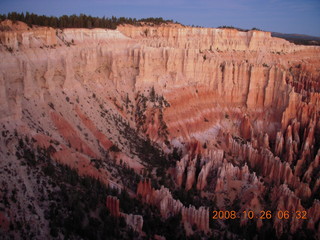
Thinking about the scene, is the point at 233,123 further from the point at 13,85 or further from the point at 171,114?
the point at 13,85

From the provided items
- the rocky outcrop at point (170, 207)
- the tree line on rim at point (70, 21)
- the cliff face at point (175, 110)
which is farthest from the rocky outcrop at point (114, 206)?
the tree line on rim at point (70, 21)

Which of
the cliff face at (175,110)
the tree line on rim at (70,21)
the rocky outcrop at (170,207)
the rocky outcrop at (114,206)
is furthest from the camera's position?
the tree line on rim at (70,21)

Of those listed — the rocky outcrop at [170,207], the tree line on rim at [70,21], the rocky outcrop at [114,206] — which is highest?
the tree line on rim at [70,21]

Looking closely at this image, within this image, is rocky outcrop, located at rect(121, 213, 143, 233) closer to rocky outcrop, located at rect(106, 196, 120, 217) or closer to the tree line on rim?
rocky outcrop, located at rect(106, 196, 120, 217)

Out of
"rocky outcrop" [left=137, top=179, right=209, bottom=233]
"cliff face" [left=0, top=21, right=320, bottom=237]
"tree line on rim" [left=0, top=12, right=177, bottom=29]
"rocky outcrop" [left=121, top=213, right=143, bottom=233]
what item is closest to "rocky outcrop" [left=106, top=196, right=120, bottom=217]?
"rocky outcrop" [left=121, top=213, right=143, bottom=233]

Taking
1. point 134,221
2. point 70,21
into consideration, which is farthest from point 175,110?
point 134,221

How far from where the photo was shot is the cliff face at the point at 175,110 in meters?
22.8

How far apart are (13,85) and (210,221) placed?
1625 centimetres

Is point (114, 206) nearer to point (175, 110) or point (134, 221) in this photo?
point (134, 221)

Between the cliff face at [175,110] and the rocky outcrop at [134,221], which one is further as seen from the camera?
the cliff face at [175,110]

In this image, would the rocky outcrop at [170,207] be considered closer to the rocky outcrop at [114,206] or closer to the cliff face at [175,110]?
the cliff face at [175,110]

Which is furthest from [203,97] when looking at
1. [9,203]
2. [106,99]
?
[9,203]

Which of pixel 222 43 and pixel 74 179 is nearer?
pixel 74 179

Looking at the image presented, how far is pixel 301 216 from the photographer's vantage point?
902 inches
